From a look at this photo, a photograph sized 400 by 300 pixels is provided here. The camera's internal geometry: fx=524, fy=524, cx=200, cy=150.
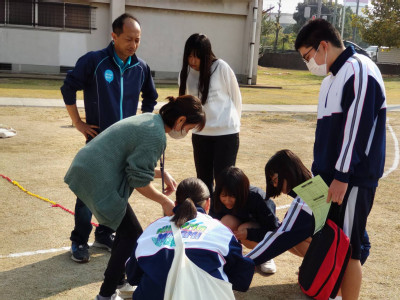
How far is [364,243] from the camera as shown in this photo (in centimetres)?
339

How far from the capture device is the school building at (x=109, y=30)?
2038cm

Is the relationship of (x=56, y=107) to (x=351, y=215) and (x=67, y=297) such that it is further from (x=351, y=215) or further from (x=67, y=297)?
(x=351, y=215)

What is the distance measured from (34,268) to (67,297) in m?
0.58

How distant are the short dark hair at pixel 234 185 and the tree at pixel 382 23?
30793mm

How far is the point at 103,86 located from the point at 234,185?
1.25m

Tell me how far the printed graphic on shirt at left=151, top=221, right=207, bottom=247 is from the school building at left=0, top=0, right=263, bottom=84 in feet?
62.2

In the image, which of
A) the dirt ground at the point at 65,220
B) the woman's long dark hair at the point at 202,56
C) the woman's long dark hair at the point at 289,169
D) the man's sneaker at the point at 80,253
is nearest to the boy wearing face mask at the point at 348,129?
the woman's long dark hair at the point at 289,169

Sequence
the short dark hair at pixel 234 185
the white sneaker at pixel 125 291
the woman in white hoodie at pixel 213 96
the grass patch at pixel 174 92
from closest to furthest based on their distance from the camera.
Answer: the white sneaker at pixel 125 291 → the short dark hair at pixel 234 185 → the woman in white hoodie at pixel 213 96 → the grass patch at pixel 174 92

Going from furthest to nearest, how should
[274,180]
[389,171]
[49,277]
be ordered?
[389,171]
[49,277]
[274,180]

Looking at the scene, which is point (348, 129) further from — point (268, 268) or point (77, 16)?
point (77, 16)

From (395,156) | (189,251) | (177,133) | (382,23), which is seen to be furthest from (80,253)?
(382,23)

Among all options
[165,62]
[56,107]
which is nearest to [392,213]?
[56,107]

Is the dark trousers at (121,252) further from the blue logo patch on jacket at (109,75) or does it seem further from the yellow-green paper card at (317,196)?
the blue logo patch on jacket at (109,75)

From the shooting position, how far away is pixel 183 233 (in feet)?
8.88
